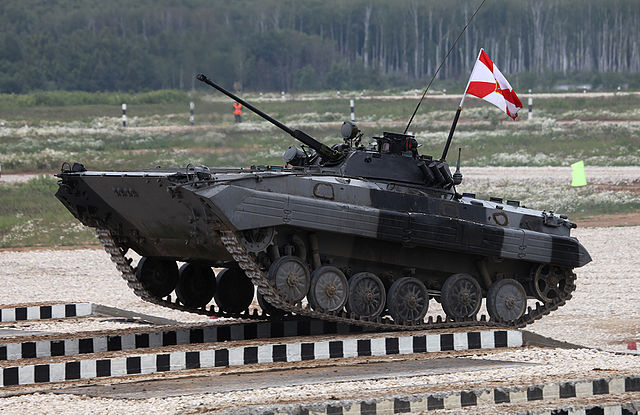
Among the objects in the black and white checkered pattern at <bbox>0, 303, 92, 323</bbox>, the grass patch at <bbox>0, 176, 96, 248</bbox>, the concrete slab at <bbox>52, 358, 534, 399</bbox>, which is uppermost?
the grass patch at <bbox>0, 176, 96, 248</bbox>

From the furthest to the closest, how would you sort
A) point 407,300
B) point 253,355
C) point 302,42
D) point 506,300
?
point 302,42, point 506,300, point 407,300, point 253,355

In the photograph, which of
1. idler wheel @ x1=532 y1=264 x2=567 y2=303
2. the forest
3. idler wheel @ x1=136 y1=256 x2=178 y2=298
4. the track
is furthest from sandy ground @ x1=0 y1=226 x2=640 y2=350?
the forest

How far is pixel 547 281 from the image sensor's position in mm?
18422

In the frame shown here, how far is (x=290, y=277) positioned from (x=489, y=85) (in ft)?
18.8

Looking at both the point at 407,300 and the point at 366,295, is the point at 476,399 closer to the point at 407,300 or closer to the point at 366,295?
the point at 366,295

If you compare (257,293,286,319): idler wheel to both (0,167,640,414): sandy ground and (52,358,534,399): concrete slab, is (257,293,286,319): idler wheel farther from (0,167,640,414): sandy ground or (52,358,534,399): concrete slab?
(52,358,534,399): concrete slab

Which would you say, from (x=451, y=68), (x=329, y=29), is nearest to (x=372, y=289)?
(x=329, y=29)

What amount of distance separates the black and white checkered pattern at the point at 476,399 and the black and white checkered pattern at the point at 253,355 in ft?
11.3

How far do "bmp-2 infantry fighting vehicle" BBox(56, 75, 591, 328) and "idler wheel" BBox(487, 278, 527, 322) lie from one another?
0.02m

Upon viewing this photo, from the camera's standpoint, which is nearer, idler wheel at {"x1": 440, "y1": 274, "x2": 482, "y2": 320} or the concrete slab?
the concrete slab

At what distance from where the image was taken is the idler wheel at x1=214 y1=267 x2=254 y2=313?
727 inches

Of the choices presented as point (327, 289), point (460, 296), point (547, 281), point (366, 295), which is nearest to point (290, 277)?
point (327, 289)

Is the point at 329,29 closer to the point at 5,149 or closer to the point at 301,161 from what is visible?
the point at 5,149

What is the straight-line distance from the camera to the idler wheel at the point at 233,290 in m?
18.5
